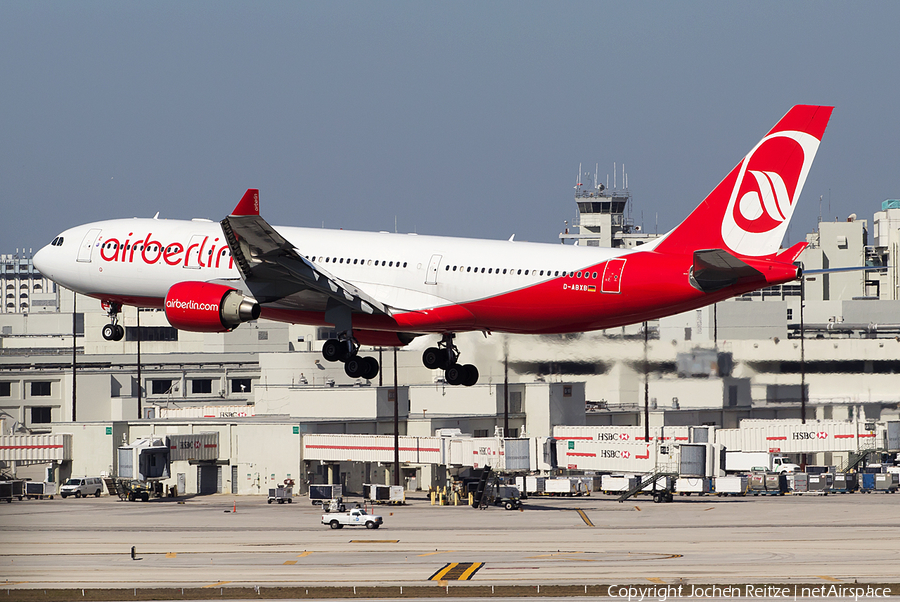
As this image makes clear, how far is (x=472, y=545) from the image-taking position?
54.5 meters

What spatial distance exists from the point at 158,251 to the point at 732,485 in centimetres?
5361

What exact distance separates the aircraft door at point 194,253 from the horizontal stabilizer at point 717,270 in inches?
739

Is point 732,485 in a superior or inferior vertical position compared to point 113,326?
inferior

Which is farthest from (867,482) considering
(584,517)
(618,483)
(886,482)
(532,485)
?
(584,517)

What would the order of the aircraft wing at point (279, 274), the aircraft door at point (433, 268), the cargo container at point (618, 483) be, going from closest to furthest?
the aircraft wing at point (279, 274) → the aircraft door at point (433, 268) → the cargo container at point (618, 483)

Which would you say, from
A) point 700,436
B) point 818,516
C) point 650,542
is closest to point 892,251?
point 700,436

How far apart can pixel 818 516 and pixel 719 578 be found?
2902 cm

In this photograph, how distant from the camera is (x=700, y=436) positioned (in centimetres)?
9075

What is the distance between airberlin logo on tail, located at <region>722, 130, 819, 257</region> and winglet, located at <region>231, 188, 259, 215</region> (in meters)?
15.8

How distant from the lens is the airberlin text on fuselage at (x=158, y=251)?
45.1m

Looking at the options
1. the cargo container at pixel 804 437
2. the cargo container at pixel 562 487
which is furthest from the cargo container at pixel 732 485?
the cargo container at pixel 804 437

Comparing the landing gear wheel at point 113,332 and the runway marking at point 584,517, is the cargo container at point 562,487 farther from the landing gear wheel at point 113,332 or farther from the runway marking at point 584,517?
the landing gear wheel at point 113,332

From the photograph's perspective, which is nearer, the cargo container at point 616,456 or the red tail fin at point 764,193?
the red tail fin at point 764,193

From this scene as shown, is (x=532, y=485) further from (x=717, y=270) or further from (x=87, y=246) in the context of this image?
(x=717, y=270)
